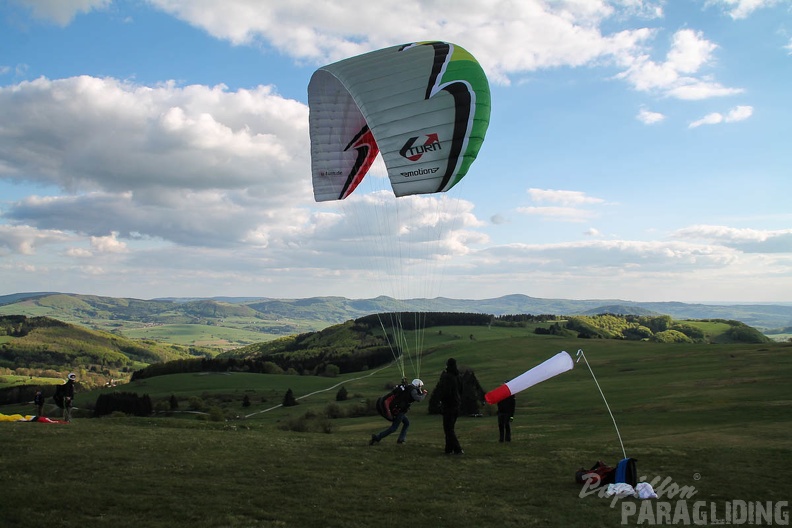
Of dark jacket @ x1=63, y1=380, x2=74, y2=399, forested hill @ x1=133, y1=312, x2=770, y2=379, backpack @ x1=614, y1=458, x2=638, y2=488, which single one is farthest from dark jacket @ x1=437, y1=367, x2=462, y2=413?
forested hill @ x1=133, y1=312, x2=770, y2=379

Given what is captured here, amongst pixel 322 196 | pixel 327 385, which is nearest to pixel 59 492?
pixel 322 196

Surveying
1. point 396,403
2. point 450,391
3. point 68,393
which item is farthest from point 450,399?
point 68,393

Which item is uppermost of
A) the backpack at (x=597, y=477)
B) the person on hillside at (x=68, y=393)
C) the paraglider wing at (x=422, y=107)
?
the paraglider wing at (x=422, y=107)

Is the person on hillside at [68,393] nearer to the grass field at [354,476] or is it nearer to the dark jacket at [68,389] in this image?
the dark jacket at [68,389]

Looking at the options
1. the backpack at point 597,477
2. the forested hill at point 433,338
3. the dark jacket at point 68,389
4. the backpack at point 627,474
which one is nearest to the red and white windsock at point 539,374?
the backpack at point 597,477

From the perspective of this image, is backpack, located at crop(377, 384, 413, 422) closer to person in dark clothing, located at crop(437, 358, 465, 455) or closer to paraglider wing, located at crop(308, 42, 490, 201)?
person in dark clothing, located at crop(437, 358, 465, 455)

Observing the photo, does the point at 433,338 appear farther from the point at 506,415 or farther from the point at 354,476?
the point at 354,476
